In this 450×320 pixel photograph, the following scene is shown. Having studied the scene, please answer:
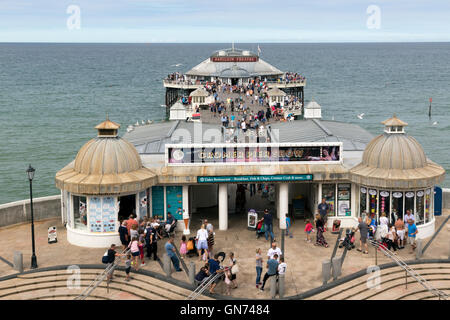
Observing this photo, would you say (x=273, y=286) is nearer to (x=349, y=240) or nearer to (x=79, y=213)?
(x=349, y=240)

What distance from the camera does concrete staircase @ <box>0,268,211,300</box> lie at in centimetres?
1938

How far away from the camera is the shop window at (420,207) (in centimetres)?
2386

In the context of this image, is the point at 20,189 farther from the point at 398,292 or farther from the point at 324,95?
the point at 324,95

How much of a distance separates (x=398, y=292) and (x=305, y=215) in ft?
26.4

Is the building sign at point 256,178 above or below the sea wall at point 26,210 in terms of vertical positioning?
above

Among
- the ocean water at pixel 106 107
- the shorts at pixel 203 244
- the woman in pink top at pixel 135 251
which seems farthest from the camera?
the ocean water at pixel 106 107

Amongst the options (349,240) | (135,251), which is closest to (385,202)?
(349,240)

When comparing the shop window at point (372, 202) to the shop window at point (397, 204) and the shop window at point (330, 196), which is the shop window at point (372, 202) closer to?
the shop window at point (397, 204)

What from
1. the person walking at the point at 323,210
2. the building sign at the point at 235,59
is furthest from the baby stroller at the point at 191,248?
the building sign at the point at 235,59

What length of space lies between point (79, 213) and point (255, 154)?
7417 millimetres

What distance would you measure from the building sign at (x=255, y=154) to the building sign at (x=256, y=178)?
90cm

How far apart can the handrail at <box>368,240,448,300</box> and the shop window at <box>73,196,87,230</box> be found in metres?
10.9

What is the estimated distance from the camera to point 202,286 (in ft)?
63.1
